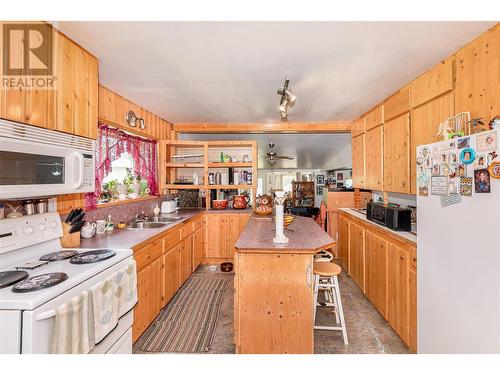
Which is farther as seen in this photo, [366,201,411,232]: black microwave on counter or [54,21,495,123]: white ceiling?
[366,201,411,232]: black microwave on counter

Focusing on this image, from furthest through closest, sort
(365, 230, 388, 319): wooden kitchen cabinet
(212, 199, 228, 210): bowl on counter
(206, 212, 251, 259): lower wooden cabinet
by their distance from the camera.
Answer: (212, 199, 228, 210): bowl on counter < (206, 212, 251, 259): lower wooden cabinet < (365, 230, 388, 319): wooden kitchen cabinet

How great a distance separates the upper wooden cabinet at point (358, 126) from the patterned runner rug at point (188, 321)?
10.5ft

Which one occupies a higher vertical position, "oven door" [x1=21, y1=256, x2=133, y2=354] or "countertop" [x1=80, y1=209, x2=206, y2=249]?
"countertop" [x1=80, y1=209, x2=206, y2=249]

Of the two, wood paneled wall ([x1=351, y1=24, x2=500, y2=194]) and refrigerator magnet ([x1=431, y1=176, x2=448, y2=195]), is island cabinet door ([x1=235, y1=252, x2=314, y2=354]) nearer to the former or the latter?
refrigerator magnet ([x1=431, y1=176, x2=448, y2=195])

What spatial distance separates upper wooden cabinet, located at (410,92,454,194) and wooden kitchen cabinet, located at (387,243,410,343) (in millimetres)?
756

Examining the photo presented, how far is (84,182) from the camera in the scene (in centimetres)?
166

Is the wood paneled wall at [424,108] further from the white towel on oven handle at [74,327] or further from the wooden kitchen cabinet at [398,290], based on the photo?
the white towel on oven handle at [74,327]

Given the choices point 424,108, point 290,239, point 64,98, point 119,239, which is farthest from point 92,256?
point 424,108

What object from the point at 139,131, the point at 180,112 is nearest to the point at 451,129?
the point at 180,112

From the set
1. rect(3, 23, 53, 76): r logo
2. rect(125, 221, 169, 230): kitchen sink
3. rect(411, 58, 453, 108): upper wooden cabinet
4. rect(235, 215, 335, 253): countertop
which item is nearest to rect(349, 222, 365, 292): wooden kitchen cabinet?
rect(235, 215, 335, 253): countertop

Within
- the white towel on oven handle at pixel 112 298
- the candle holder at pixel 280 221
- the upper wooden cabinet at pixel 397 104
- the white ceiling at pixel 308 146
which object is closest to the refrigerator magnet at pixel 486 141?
the candle holder at pixel 280 221

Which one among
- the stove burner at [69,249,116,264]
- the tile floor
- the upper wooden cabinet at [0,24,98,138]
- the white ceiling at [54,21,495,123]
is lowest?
the tile floor

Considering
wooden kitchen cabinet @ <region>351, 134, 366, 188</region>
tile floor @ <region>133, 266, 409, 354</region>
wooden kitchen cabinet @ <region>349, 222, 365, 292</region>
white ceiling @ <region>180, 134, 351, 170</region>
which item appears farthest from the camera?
white ceiling @ <region>180, 134, 351, 170</region>

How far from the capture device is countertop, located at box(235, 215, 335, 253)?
5.53 feet
